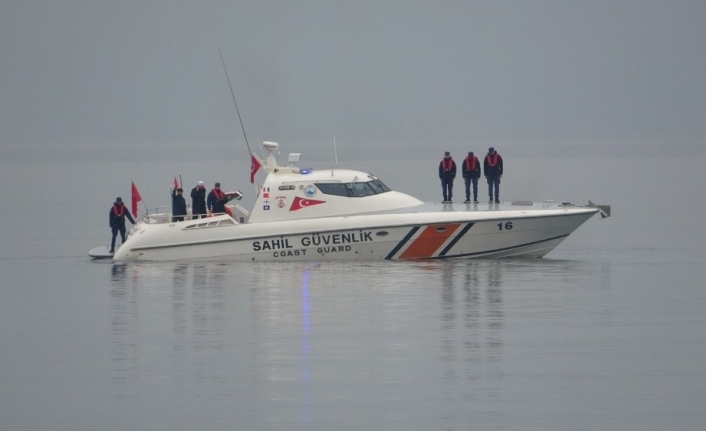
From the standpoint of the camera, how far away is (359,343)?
88.4ft

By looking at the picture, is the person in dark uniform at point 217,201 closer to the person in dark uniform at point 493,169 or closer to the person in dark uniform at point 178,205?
the person in dark uniform at point 178,205

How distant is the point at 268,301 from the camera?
31.9 m

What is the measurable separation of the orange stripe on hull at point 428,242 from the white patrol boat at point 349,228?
23mm

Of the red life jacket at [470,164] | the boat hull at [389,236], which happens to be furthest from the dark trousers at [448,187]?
the boat hull at [389,236]

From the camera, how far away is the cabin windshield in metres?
37.4

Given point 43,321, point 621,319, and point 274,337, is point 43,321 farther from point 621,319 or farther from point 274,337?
point 621,319

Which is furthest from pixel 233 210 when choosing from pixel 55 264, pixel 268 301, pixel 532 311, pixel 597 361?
pixel 597 361

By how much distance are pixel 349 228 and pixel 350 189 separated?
1.42 metres

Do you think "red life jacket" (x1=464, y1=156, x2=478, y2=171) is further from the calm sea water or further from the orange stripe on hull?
the orange stripe on hull

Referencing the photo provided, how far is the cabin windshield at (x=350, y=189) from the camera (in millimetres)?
37406

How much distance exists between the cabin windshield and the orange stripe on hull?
1.85 m

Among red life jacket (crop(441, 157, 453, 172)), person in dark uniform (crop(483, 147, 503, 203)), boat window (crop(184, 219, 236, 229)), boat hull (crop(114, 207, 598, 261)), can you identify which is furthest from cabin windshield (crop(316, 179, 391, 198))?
person in dark uniform (crop(483, 147, 503, 203))

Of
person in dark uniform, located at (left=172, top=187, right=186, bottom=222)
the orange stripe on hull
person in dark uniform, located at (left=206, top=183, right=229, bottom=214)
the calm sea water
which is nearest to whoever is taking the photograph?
the calm sea water

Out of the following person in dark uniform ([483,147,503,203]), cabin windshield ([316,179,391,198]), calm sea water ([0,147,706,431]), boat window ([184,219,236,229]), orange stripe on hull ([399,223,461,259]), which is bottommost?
calm sea water ([0,147,706,431])
